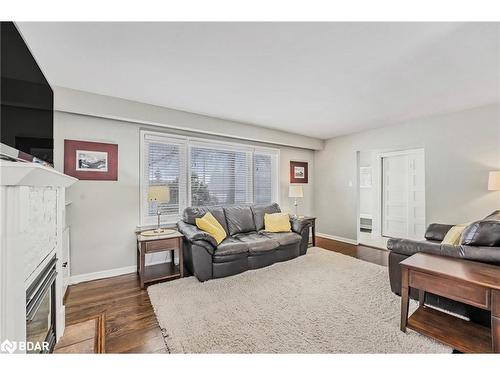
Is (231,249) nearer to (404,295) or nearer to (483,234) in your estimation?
(404,295)

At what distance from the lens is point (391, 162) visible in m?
4.79

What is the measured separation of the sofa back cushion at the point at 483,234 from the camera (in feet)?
5.51

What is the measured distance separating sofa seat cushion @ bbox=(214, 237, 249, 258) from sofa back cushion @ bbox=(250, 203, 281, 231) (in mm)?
868

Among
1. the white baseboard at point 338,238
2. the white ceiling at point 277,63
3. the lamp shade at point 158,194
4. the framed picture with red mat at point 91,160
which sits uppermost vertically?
the white ceiling at point 277,63

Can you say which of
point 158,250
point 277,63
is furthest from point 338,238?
point 277,63

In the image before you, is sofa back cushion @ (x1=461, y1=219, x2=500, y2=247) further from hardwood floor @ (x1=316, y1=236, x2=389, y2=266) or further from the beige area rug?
hardwood floor @ (x1=316, y1=236, x2=389, y2=266)

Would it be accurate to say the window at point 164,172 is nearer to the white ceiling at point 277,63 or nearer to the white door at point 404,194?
the white ceiling at point 277,63

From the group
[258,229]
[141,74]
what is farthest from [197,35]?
[258,229]

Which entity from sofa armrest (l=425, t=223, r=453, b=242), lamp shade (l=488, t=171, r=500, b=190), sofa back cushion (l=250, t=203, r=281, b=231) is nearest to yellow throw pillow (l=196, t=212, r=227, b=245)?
sofa back cushion (l=250, t=203, r=281, b=231)

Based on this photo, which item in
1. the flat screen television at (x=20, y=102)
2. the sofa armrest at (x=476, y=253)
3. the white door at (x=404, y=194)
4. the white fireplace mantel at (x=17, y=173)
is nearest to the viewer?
the white fireplace mantel at (x=17, y=173)

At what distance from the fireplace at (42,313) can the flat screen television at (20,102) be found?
78cm

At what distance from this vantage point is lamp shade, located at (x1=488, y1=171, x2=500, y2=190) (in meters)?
2.88

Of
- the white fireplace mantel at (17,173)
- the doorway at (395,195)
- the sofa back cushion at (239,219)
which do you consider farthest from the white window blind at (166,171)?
the doorway at (395,195)
